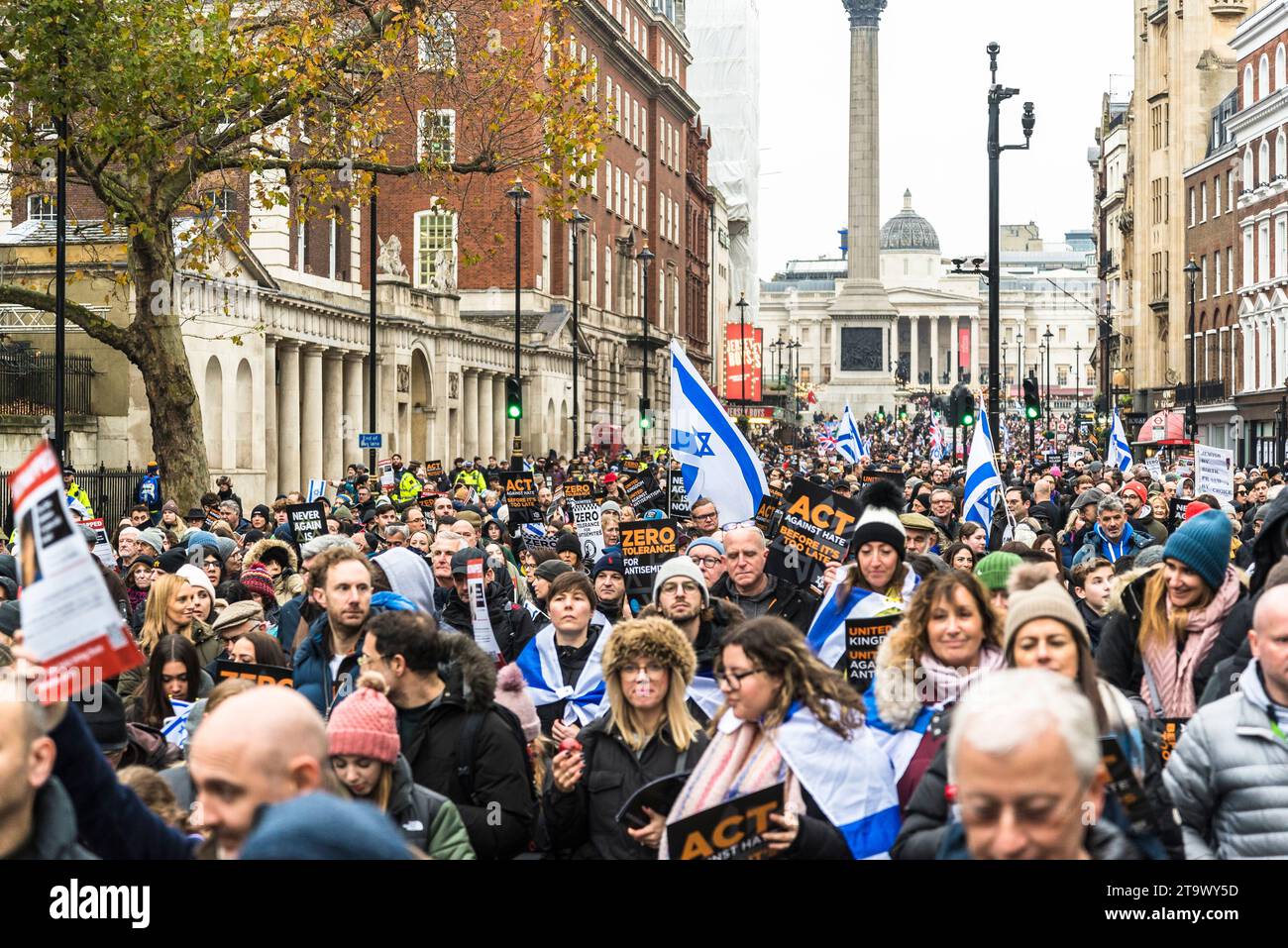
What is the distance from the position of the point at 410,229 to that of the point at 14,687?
58.5m

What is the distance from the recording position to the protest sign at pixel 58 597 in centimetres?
404

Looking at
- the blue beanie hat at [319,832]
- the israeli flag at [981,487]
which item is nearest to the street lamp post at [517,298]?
the israeli flag at [981,487]

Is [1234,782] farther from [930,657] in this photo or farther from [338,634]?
[338,634]

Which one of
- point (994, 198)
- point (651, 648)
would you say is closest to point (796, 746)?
point (651, 648)

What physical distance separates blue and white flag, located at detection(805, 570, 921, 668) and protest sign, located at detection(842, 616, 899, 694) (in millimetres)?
445

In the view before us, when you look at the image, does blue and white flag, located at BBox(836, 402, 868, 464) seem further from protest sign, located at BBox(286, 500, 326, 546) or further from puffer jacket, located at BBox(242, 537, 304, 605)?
puffer jacket, located at BBox(242, 537, 304, 605)

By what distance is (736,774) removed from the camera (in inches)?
227

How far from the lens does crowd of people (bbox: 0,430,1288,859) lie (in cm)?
368

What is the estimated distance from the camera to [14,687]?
14.8ft

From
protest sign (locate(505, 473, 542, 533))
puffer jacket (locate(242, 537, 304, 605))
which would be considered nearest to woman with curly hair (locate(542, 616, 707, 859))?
puffer jacket (locate(242, 537, 304, 605))

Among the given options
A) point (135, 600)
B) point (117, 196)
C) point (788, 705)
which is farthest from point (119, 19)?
point (788, 705)

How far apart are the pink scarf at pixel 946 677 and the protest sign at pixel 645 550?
564cm

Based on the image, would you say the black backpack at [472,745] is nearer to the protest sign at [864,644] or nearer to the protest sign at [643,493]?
the protest sign at [864,644]
